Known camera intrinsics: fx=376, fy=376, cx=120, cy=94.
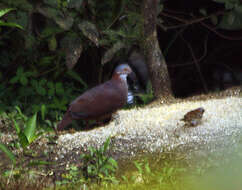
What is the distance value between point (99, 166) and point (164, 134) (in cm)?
68

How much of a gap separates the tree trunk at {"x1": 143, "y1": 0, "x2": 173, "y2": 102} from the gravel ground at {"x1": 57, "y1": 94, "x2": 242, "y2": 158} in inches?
23.6

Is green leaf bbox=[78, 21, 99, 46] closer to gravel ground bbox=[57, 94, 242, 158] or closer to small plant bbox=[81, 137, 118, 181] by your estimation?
gravel ground bbox=[57, 94, 242, 158]

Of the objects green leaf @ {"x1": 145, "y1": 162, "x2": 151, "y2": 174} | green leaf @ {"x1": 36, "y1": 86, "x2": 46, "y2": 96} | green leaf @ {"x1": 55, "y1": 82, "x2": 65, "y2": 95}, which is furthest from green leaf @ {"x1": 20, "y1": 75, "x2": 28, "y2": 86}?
green leaf @ {"x1": 145, "y1": 162, "x2": 151, "y2": 174}

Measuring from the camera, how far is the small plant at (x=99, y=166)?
233cm

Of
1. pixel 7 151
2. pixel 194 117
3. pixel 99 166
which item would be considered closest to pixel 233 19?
pixel 194 117

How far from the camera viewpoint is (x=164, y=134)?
2.85m

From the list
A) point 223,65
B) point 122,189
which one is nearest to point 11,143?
point 122,189

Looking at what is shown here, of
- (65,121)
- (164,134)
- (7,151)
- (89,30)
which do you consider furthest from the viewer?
(89,30)

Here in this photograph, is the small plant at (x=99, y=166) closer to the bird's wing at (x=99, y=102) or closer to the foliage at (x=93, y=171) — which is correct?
the foliage at (x=93, y=171)

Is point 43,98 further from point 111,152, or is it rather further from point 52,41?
point 111,152

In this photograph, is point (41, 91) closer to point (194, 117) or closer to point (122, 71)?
point (122, 71)

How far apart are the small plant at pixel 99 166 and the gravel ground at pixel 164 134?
0.21m

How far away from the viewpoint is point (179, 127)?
2977mm

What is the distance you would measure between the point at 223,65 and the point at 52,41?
2796 mm
